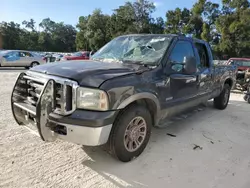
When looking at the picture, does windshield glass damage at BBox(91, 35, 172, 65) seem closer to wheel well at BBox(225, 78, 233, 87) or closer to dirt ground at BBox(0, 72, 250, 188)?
dirt ground at BBox(0, 72, 250, 188)

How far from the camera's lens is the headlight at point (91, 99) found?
99.7 inches

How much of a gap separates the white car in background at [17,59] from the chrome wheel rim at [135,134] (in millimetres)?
14973

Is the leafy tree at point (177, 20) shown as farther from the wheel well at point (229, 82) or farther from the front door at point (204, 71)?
the front door at point (204, 71)

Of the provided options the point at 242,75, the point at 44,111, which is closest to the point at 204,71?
the point at 44,111

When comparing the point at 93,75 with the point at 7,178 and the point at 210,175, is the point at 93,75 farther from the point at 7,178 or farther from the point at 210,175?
the point at 210,175

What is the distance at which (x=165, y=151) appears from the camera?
345 cm

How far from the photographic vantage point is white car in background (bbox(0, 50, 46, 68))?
618 inches

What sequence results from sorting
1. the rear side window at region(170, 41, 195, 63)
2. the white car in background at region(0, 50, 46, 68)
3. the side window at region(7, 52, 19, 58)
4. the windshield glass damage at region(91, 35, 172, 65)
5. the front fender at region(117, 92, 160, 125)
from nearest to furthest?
the front fender at region(117, 92, 160, 125) < the windshield glass damage at region(91, 35, 172, 65) < the rear side window at region(170, 41, 195, 63) < the white car in background at region(0, 50, 46, 68) < the side window at region(7, 52, 19, 58)

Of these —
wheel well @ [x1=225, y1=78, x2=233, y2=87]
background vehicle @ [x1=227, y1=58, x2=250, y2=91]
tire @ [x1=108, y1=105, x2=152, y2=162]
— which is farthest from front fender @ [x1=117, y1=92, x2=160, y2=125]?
background vehicle @ [x1=227, y1=58, x2=250, y2=91]

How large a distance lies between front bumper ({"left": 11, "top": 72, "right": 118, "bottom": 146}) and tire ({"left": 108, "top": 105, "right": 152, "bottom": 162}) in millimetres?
159

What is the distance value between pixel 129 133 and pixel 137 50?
1551 mm

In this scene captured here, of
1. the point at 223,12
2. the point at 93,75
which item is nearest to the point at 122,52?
the point at 93,75

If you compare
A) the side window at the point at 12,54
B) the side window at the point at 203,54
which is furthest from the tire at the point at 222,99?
the side window at the point at 12,54

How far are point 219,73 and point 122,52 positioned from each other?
9.45 ft
